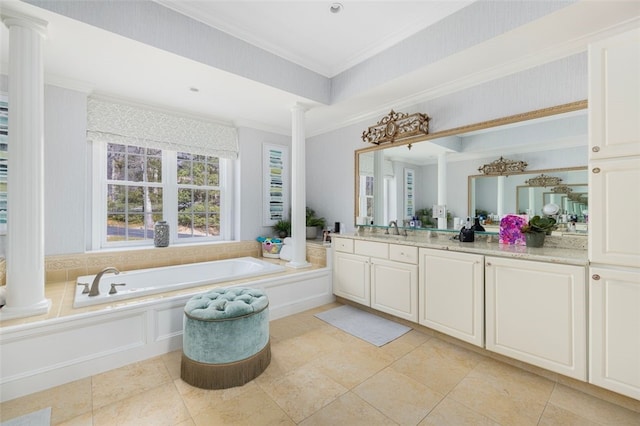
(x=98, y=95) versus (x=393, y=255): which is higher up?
(x=98, y=95)

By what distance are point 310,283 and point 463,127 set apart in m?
2.27

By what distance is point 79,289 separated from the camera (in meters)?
2.37

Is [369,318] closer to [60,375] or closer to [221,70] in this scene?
[60,375]

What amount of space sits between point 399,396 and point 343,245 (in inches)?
69.2

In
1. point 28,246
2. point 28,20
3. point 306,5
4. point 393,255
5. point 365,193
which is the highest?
point 306,5

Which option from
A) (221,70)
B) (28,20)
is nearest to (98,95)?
(28,20)

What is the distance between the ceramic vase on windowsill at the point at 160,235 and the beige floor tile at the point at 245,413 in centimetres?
228

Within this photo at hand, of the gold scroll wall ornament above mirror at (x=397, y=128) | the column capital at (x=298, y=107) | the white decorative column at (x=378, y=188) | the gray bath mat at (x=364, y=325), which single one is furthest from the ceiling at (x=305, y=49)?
the gray bath mat at (x=364, y=325)

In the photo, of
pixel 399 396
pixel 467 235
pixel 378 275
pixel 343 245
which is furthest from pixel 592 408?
pixel 343 245

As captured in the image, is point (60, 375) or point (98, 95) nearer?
point (60, 375)

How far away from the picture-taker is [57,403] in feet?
5.49

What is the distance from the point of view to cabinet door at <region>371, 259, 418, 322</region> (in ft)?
8.55

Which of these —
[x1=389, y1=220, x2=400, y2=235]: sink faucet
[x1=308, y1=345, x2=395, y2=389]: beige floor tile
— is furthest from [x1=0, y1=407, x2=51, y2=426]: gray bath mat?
[x1=389, y1=220, x2=400, y2=235]: sink faucet

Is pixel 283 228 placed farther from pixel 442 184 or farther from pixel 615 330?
pixel 615 330
